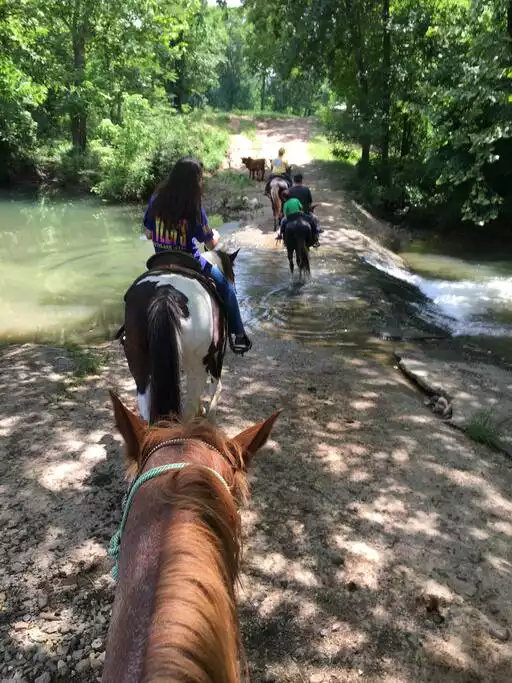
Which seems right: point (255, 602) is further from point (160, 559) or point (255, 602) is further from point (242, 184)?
point (242, 184)

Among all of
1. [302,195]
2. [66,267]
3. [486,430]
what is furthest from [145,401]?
[66,267]

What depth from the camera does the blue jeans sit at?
4.40 metres

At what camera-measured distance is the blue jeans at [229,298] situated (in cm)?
440

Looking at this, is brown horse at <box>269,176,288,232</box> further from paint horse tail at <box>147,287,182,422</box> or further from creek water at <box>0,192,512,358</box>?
paint horse tail at <box>147,287,182,422</box>

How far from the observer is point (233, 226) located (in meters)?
16.5

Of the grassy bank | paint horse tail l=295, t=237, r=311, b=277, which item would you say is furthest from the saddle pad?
the grassy bank

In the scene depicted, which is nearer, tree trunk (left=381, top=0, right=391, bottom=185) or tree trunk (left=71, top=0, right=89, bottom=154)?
tree trunk (left=381, top=0, right=391, bottom=185)

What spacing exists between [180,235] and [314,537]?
2.56 metres

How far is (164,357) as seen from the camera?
3039 mm

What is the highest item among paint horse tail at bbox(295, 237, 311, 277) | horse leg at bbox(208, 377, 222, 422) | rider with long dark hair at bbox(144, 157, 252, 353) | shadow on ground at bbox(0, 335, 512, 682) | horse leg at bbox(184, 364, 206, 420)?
rider with long dark hair at bbox(144, 157, 252, 353)

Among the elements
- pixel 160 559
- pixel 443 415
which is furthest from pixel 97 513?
pixel 443 415

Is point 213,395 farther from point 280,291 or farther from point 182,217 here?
point 280,291

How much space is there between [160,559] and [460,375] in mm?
6010

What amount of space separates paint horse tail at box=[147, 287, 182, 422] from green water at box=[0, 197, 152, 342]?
5.11 metres
